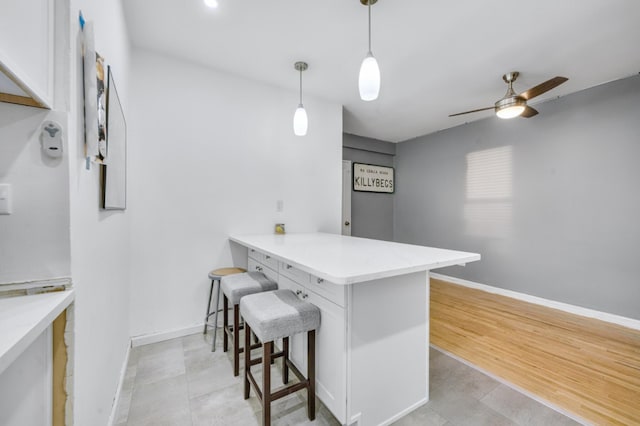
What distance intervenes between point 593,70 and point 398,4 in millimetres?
2379

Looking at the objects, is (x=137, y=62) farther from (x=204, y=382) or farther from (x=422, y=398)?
(x=422, y=398)

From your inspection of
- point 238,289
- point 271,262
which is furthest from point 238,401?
point 271,262

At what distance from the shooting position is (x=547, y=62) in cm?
252

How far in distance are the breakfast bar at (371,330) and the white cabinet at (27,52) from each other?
1046 millimetres

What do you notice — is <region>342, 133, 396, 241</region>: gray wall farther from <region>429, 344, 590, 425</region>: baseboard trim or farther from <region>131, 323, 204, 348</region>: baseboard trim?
<region>131, 323, 204, 348</region>: baseboard trim

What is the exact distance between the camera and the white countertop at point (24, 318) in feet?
1.47

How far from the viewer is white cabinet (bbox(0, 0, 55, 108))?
1.79ft

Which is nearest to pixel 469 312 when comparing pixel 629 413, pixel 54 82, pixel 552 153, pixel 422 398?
pixel 629 413

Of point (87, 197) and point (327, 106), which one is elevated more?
point (327, 106)

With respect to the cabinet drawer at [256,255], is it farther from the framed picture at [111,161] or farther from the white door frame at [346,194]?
the white door frame at [346,194]

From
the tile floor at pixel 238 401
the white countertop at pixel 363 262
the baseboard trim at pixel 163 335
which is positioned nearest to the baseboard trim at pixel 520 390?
the tile floor at pixel 238 401

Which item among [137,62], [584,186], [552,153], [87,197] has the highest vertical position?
[137,62]

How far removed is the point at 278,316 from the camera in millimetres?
1326

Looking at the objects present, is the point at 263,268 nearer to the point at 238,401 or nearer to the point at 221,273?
the point at 221,273
